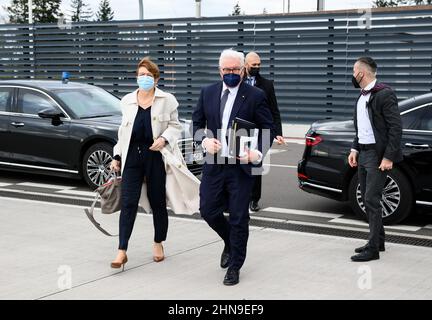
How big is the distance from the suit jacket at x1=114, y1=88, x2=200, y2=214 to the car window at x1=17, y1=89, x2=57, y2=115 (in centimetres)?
461

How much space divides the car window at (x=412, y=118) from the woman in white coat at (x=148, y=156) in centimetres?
290

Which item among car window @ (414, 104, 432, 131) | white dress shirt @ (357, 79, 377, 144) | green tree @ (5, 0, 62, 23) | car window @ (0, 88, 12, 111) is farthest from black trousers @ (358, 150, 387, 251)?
green tree @ (5, 0, 62, 23)

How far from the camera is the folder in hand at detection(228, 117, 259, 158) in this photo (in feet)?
17.7

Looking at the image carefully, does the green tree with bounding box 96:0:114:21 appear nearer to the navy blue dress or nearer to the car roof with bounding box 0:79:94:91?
the car roof with bounding box 0:79:94:91

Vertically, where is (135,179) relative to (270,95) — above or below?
below

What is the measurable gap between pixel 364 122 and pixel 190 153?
153 inches

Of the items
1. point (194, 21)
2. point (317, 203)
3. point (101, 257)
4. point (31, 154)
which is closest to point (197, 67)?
point (194, 21)

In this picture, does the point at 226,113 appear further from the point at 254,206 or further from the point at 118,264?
the point at 254,206

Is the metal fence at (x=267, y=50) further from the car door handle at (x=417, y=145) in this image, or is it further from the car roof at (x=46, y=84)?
the car door handle at (x=417, y=145)

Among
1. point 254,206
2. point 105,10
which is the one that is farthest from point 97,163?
point 105,10

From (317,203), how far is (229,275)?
3.93m

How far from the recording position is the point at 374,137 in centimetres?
623

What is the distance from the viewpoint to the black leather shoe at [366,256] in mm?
6234

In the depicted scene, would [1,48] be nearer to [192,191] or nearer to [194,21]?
[194,21]
